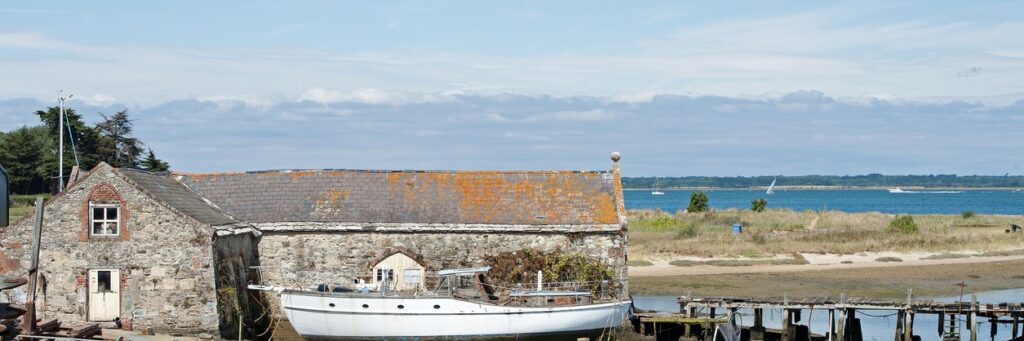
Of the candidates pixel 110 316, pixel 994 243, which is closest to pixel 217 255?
pixel 110 316

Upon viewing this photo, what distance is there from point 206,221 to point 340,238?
3822 mm

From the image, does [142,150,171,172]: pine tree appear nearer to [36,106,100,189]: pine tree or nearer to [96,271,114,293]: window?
[36,106,100,189]: pine tree

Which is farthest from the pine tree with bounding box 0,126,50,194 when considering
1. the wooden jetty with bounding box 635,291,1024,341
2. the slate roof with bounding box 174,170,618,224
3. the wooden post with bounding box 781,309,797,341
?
the wooden post with bounding box 781,309,797,341

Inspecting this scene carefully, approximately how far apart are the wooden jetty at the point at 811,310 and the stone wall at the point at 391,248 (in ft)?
7.15

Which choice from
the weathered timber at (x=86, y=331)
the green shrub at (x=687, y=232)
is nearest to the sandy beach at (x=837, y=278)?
the green shrub at (x=687, y=232)

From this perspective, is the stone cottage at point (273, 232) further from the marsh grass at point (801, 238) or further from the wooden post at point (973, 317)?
the marsh grass at point (801, 238)

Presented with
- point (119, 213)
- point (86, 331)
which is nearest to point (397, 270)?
point (119, 213)

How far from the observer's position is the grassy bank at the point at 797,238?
61906 mm

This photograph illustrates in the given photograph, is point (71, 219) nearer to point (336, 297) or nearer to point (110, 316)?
point (110, 316)

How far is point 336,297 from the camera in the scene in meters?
30.9

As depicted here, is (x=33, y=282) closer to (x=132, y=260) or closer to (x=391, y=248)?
(x=132, y=260)

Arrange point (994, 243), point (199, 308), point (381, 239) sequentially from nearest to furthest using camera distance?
point (199, 308)
point (381, 239)
point (994, 243)

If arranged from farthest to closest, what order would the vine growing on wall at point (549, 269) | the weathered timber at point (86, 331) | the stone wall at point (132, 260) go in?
the vine growing on wall at point (549, 269) < the stone wall at point (132, 260) < the weathered timber at point (86, 331)

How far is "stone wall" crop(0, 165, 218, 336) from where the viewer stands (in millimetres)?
30500
